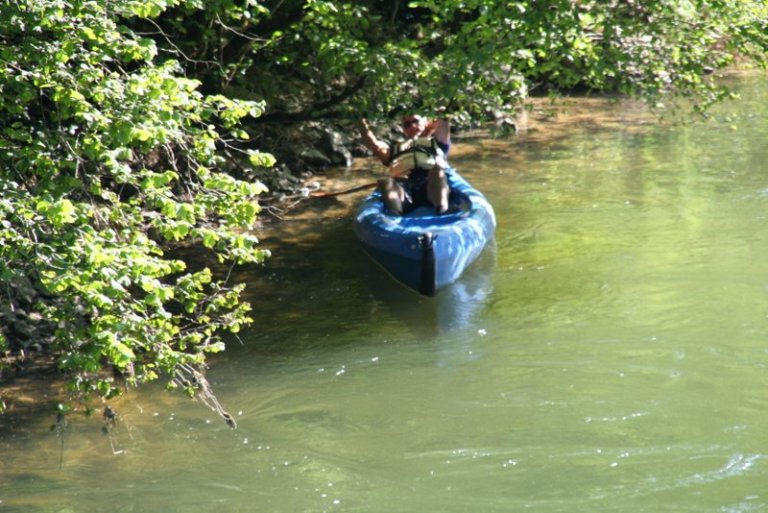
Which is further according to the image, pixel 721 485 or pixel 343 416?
pixel 343 416

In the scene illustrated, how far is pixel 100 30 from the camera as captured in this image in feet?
15.4

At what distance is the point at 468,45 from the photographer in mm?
8602

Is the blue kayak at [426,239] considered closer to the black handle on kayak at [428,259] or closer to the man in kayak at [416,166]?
the black handle on kayak at [428,259]

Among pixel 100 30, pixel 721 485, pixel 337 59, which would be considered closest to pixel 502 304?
pixel 337 59

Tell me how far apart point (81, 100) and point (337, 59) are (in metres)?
4.64

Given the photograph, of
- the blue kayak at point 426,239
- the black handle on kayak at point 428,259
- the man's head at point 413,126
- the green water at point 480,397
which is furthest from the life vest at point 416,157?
the black handle on kayak at point 428,259

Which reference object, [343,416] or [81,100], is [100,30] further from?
[343,416]

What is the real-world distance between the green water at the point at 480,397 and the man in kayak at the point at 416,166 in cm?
70

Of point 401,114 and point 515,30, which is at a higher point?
point 515,30

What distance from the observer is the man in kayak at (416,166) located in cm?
951

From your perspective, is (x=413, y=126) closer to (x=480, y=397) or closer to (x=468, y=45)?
(x=468, y=45)

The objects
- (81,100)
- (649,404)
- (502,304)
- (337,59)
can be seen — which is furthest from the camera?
(337,59)

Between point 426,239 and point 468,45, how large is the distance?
1714 millimetres

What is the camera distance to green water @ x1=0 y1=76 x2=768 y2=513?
17.2 ft
